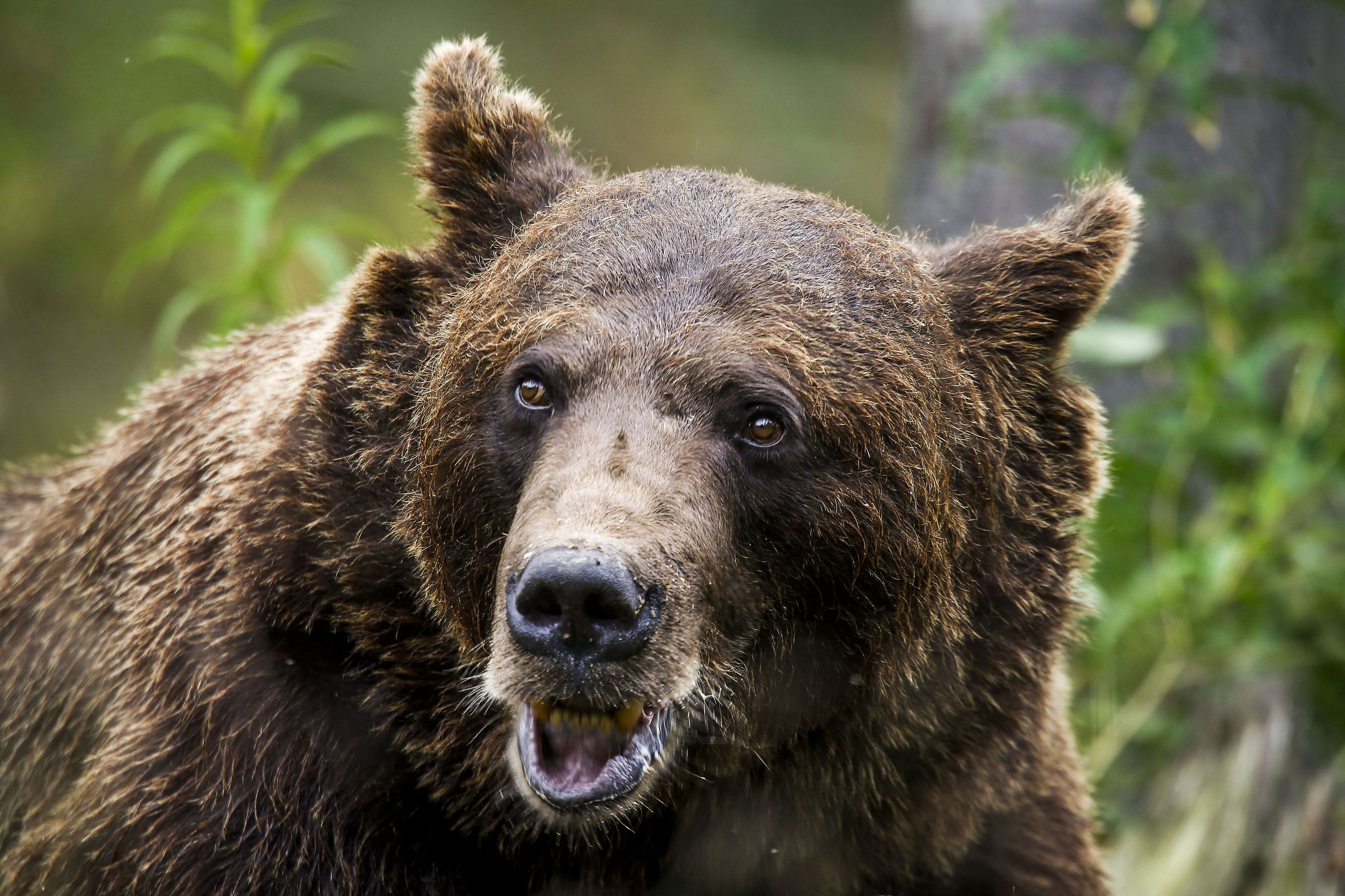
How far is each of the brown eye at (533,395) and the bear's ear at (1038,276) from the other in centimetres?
139

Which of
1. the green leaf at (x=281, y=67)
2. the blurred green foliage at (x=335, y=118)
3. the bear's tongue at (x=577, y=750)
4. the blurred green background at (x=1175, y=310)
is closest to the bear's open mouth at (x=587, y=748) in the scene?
the bear's tongue at (x=577, y=750)

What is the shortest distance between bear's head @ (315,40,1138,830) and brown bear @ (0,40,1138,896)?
1 cm

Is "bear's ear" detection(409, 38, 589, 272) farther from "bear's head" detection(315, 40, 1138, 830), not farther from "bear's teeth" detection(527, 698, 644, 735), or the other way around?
"bear's teeth" detection(527, 698, 644, 735)

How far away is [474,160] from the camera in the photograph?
15.0 feet

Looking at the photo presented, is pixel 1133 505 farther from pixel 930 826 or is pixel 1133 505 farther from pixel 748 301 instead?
pixel 748 301

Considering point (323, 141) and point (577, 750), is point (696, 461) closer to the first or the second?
point (577, 750)

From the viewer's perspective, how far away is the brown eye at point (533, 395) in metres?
3.98

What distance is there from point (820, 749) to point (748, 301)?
1373 mm

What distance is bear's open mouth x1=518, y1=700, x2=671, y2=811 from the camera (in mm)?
3578

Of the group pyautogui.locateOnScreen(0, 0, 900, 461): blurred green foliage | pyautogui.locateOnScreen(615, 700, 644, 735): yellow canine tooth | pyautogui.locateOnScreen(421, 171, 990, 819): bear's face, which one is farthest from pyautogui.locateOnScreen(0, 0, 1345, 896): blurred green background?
pyautogui.locateOnScreen(615, 700, 644, 735): yellow canine tooth

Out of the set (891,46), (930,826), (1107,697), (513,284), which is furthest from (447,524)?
(891,46)

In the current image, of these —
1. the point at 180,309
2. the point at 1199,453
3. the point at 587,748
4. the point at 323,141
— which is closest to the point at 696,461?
the point at 587,748

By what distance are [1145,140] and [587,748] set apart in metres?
6.02

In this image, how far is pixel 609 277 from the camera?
162 inches
